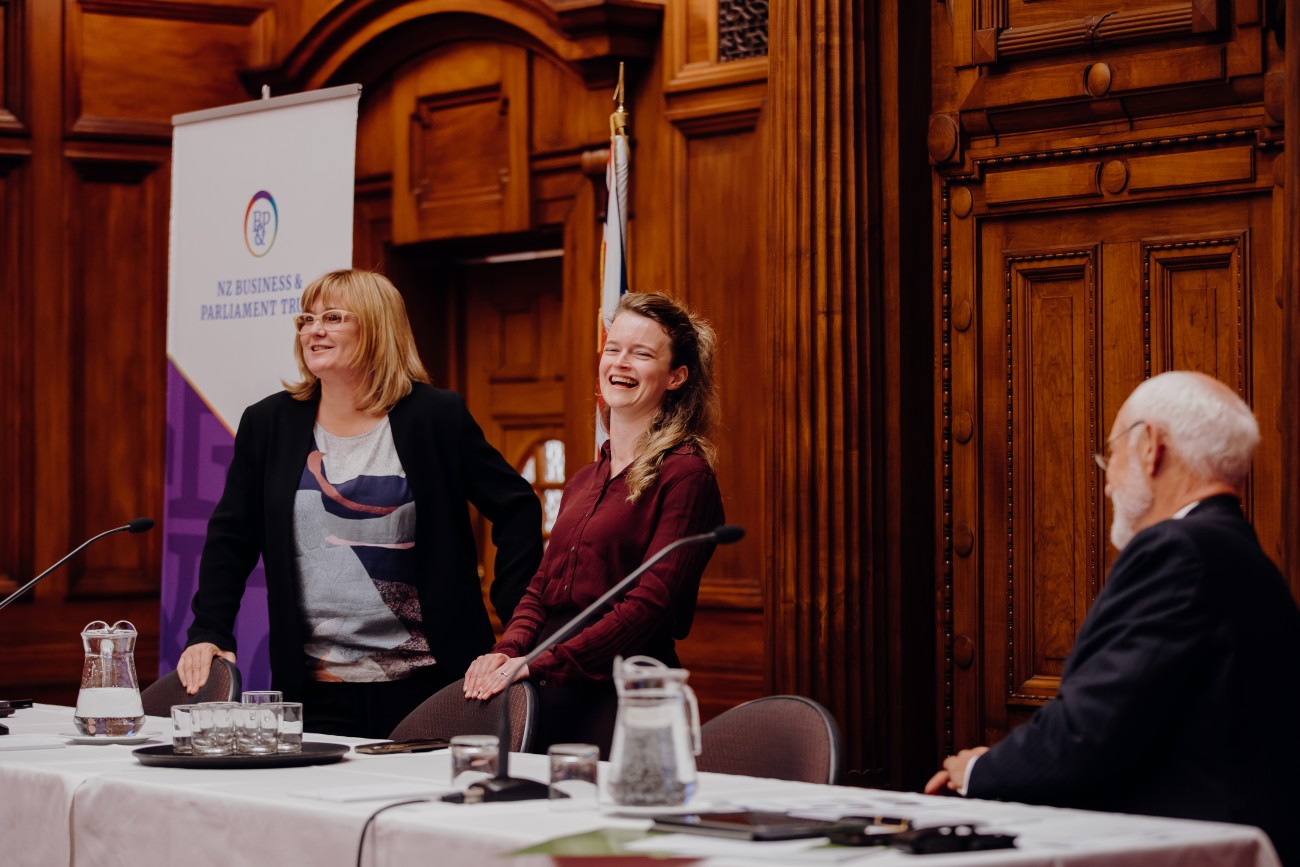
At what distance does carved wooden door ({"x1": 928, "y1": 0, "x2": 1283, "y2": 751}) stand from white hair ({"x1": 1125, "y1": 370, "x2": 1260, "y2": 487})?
1764 millimetres

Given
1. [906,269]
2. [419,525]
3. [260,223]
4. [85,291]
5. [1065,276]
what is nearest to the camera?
[419,525]

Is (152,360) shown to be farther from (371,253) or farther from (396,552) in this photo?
(396,552)

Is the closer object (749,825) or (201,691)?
(749,825)

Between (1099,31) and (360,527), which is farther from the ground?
(1099,31)

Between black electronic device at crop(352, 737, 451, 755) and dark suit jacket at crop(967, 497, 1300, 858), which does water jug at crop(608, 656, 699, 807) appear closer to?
dark suit jacket at crop(967, 497, 1300, 858)

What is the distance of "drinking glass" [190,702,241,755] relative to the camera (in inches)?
110

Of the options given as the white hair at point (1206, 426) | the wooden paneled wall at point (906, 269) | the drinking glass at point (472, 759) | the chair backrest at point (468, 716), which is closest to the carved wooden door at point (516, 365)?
the wooden paneled wall at point (906, 269)

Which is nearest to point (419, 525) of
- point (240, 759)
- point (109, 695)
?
point (109, 695)

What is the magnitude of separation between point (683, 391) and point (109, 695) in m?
1.29

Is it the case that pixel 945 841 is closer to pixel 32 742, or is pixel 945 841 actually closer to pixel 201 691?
pixel 32 742

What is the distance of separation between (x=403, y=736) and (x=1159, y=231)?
2.32m

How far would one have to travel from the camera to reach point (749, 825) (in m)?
2.03

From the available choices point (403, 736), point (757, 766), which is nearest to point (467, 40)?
point (403, 736)

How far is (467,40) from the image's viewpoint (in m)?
6.07
